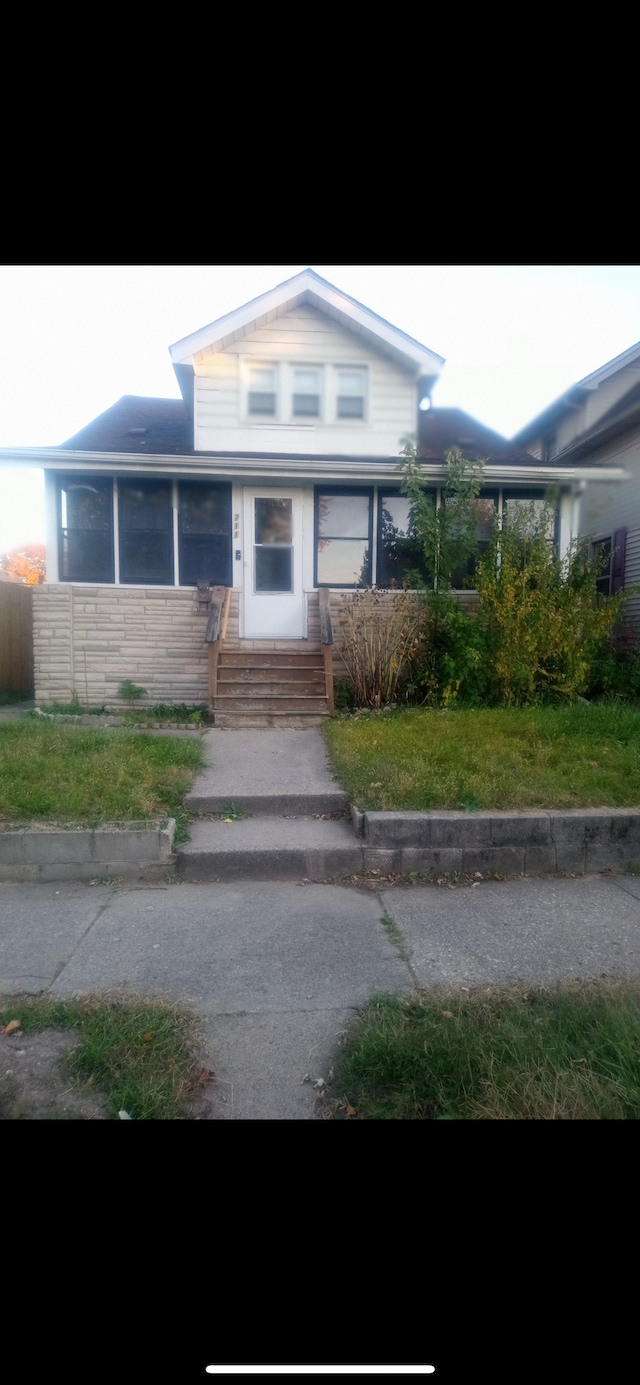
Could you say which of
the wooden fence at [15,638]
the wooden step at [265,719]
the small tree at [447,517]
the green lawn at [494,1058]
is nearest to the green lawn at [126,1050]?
the green lawn at [494,1058]

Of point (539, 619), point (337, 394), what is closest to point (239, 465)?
point (337, 394)

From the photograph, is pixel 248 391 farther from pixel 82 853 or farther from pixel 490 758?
pixel 82 853

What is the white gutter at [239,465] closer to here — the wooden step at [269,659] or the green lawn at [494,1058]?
the wooden step at [269,659]

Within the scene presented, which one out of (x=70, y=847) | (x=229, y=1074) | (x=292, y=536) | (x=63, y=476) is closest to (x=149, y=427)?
(x=63, y=476)

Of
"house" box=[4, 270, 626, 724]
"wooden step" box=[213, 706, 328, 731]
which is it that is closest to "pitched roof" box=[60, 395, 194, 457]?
"house" box=[4, 270, 626, 724]

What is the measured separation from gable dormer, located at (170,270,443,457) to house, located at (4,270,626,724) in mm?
19

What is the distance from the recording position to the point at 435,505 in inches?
376

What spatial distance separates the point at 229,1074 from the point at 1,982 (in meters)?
1.22

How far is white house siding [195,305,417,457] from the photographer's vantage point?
30.8 feet

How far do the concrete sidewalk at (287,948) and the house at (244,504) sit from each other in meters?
5.05

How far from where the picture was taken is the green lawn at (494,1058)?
2084 mm

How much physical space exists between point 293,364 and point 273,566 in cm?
272

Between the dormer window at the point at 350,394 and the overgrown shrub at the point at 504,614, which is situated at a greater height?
the dormer window at the point at 350,394

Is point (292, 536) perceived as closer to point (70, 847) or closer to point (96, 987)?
point (70, 847)
